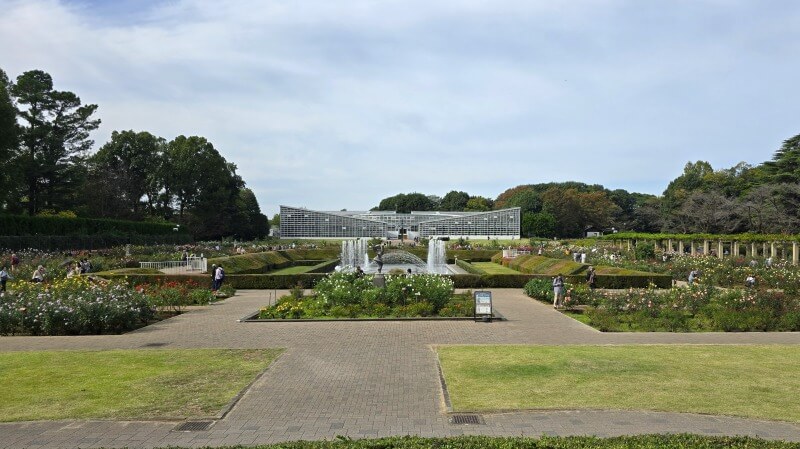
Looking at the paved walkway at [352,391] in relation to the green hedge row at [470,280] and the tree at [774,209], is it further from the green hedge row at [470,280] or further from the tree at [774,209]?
the tree at [774,209]

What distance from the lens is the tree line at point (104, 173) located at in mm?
46719

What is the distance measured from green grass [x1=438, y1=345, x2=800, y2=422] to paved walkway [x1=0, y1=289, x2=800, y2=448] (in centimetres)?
40

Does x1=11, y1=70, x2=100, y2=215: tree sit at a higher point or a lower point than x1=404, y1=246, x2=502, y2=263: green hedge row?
higher

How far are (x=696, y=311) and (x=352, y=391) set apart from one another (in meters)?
11.9

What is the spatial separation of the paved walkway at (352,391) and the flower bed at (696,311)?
707mm

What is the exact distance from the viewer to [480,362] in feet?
33.5

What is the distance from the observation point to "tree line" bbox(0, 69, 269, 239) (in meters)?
46.7

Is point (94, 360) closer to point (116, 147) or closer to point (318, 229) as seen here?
point (116, 147)

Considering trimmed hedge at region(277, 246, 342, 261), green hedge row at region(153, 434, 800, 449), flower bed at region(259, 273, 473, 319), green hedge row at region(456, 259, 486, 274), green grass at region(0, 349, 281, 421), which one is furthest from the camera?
trimmed hedge at region(277, 246, 342, 261)

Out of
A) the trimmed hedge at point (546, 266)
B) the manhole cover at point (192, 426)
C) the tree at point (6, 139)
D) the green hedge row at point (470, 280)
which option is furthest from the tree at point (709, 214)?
the tree at point (6, 139)

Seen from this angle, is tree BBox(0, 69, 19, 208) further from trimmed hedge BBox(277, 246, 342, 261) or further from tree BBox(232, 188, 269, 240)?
tree BBox(232, 188, 269, 240)

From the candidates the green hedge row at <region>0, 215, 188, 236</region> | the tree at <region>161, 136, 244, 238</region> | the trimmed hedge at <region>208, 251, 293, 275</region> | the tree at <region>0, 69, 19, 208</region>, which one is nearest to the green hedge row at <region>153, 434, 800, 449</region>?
the trimmed hedge at <region>208, 251, 293, 275</region>

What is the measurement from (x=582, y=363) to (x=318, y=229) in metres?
79.6

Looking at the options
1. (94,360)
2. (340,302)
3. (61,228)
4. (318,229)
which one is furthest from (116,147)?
(94,360)
